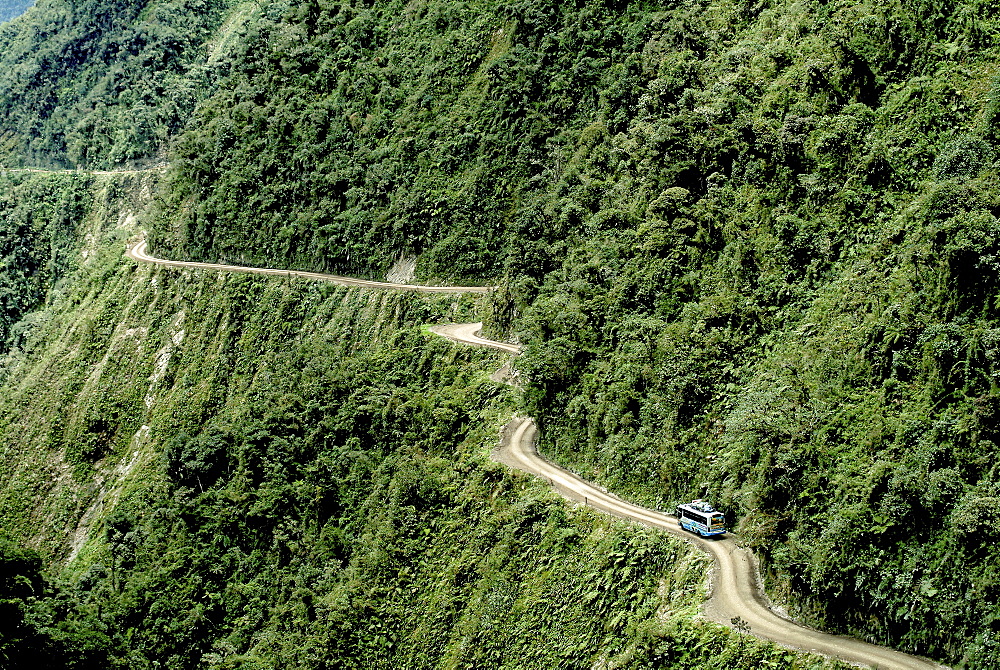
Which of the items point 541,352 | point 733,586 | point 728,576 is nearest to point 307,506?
point 541,352

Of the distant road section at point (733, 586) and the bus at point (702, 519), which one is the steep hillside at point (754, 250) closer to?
the distant road section at point (733, 586)

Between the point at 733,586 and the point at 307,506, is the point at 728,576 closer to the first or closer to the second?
the point at 733,586

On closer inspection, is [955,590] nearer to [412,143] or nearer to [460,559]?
[460,559]

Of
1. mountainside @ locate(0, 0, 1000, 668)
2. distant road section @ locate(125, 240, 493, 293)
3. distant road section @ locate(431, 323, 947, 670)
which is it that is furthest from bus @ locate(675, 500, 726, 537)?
distant road section @ locate(125, 240, 493, 293)

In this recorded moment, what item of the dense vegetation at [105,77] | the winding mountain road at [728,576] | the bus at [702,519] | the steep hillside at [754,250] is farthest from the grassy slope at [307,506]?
the dense vegetation at [105,77]

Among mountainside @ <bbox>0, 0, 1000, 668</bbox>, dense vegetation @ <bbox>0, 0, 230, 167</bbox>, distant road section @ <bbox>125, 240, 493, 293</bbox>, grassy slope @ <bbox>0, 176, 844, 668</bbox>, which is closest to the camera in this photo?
mountainside @ <bbox>0, 0, 1000, 668</bbox>

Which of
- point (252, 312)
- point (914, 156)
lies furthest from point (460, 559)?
point (252, 312)

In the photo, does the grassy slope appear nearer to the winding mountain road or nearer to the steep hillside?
the winding mountain road
